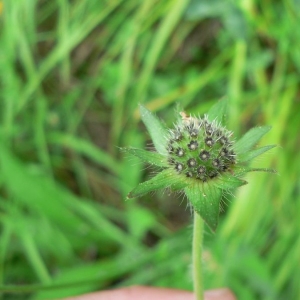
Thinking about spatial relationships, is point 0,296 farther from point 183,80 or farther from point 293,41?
point 293,41

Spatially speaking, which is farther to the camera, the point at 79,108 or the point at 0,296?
the point at 79,108

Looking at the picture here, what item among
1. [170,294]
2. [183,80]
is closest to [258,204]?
[170,294]

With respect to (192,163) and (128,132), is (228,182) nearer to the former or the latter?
(192,163)

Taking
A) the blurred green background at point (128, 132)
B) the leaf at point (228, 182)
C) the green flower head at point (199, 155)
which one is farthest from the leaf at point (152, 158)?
the blurred green background at point (128, 132)

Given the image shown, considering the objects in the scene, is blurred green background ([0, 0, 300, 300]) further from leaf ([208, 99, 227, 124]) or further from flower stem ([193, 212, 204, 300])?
flower stem ([193, 212, 204, 300])

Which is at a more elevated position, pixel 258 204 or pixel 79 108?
pixel 79 108

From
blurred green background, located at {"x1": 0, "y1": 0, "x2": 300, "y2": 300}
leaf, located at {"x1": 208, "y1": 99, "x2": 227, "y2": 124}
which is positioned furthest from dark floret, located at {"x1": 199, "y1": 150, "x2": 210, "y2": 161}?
blurred green background, located at {"x1": 0, "y1": 0, "x2": 300, "y2": 300}
